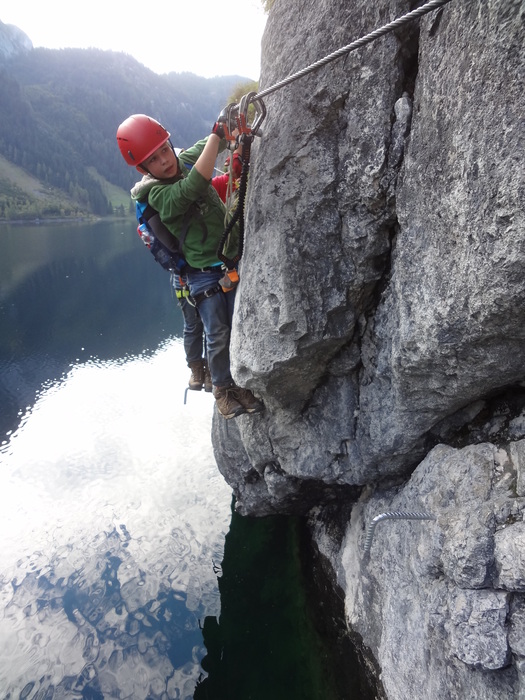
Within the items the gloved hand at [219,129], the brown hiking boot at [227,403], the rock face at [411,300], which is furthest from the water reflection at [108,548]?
the gloved hand at [219,129]

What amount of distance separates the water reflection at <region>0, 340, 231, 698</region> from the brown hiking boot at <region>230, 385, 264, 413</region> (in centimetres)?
546

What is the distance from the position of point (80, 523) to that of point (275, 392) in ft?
32.5

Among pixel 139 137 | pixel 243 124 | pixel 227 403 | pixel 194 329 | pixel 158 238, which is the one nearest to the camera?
pixel 243 124

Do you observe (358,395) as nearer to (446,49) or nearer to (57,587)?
(446,49)

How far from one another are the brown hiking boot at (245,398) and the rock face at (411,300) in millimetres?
582

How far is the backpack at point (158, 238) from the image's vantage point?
6.21 m

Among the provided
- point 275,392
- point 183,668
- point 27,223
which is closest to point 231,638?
point 183,668

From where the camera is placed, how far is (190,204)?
234 inches

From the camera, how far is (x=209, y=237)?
21.5ft

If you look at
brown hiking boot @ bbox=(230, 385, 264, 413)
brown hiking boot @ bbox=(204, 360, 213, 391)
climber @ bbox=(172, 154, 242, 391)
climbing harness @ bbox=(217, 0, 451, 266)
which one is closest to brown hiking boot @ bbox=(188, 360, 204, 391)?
climber @ bbox=(172, 154, 242, 391)

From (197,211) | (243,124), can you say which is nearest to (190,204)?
(197,211)

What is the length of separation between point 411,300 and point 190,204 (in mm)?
3217

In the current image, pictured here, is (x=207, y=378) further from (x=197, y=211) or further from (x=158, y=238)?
(x=197, y=211)

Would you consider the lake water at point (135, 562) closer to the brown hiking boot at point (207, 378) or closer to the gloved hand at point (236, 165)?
the brown hiking boot at point (207, 378)
